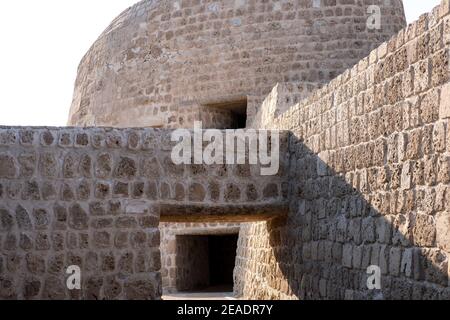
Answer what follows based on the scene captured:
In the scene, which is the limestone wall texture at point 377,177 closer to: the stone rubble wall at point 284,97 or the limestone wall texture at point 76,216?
the stone rubble wall at point 284,97

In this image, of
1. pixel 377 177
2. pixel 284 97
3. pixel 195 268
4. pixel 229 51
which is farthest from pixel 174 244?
pixel 377 177

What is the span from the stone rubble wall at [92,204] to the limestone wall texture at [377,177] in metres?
0.90

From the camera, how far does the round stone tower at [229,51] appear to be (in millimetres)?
11141

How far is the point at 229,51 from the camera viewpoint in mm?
11438

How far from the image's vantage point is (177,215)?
23.2 feet

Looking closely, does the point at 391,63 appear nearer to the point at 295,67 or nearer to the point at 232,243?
the point at 295,67

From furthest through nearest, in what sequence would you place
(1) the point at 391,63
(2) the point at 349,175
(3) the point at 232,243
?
(3) the point at 232,243
(2) the point at 349,175
(1) the point at 391,63

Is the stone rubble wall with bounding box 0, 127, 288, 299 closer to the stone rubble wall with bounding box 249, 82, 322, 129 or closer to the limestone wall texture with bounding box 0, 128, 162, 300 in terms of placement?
the limestone wall texture with bounding box 0, 128, 162, 300

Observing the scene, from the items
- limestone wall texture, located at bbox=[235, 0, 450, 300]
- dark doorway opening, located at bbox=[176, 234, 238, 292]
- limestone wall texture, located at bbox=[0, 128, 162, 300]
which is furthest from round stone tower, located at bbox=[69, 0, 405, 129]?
limestone wall texture, located at bbox=[0, 128, 162, 300]

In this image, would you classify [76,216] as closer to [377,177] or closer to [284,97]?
[377,177]

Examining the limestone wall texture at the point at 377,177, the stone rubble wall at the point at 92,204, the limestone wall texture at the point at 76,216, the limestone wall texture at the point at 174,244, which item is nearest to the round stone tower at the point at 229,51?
the limestone wall texture at the point at 174,244

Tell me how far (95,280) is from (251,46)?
5727 mm

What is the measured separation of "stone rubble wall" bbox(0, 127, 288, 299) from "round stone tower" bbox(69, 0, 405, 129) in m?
4.34
